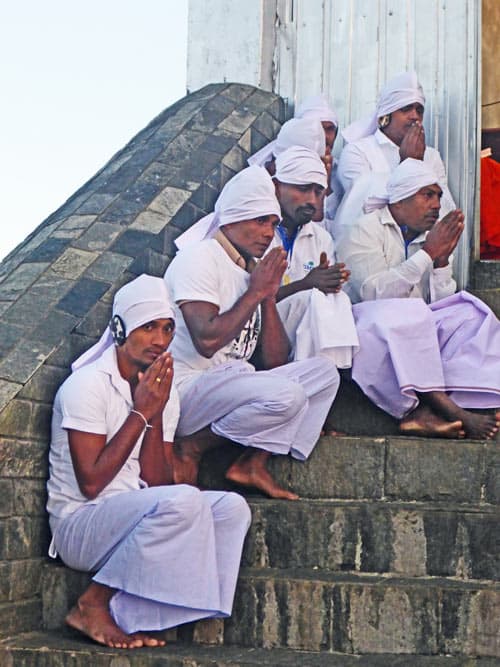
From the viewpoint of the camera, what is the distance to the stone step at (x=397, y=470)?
541 cm

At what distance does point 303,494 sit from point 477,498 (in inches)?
30.4

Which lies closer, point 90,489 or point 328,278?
point 90,489

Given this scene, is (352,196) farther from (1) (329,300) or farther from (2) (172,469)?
(2) (172,469)

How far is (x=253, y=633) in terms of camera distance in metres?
4.88

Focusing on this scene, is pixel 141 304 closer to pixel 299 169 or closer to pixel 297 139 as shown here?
pixel 299 169

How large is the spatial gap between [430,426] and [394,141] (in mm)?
2508

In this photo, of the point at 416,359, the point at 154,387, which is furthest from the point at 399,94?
the point at 154,387

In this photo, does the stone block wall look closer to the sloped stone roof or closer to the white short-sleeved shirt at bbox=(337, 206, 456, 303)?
the sloped stone roof

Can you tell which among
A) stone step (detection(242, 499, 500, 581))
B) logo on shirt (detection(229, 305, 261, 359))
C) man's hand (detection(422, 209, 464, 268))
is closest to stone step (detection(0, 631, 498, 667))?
stone step (detection(242, 499, 500, 581))

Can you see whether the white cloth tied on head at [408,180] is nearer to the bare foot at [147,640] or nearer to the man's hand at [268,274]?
the man's hand at [268,274]

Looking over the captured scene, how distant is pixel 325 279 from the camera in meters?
6.04

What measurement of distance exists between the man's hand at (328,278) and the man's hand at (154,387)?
121 centimetres

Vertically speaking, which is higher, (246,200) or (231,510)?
(246,200)

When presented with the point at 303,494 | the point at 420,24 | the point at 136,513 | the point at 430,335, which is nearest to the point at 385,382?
the point at 430,335
